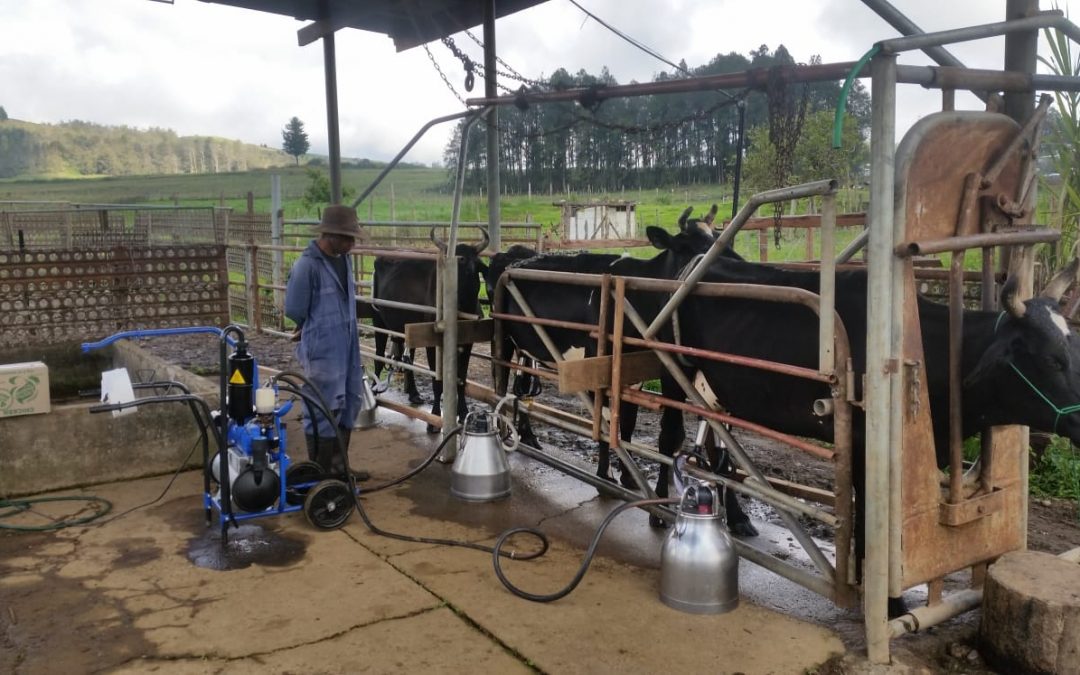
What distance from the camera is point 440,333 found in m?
5.66

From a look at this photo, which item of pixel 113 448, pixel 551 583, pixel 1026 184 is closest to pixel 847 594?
pixel 551 583

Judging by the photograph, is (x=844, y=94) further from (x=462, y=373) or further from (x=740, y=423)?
(x=462, y=373)

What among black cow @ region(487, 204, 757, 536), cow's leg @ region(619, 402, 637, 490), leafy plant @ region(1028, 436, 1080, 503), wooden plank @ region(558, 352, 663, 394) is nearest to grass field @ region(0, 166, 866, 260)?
leafy plant @ region(1028, 436, 1080, 503)

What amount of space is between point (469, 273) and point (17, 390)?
3.11m

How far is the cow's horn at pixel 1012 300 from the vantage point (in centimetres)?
305

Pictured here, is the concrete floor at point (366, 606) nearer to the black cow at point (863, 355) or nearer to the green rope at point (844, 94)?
the black cow at point (863, 355)

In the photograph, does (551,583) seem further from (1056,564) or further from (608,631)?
(1056,564)

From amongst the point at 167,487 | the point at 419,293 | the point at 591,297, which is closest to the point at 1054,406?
the point at 591,297

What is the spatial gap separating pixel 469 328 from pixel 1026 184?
3486 mm

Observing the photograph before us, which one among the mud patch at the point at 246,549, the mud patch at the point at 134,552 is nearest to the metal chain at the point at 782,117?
the mud patch at the point at 246,549

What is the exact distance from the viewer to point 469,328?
573 cm

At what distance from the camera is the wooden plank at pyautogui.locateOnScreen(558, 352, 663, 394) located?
4.09 m

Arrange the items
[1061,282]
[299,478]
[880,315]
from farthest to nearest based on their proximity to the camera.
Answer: [299,478], [1061,282], [880,315]

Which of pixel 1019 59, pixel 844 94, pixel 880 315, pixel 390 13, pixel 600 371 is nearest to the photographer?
pixel 844 94
